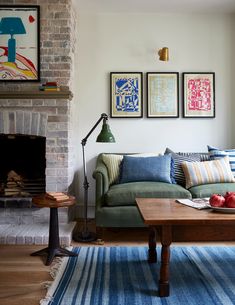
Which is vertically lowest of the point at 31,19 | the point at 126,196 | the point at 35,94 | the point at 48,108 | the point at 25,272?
the point at 25,272

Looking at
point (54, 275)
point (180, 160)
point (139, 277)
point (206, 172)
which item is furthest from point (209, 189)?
point (54, 275)

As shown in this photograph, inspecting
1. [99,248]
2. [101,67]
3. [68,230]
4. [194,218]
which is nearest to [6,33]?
[101,67]

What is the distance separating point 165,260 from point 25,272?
106 cm

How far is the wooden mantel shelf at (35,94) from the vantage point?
11.2 ft

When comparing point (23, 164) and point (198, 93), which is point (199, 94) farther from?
point (23, 164)

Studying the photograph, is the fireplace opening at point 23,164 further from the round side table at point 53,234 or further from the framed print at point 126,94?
the framed print at point 126,94

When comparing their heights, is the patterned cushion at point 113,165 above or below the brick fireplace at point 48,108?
below

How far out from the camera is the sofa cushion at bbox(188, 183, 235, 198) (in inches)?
127

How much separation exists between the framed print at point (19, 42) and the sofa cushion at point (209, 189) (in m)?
2.02

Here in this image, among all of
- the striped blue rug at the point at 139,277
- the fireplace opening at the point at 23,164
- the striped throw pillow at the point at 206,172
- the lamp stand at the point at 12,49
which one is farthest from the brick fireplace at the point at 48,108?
the striped throw pillow at the point at 206,172

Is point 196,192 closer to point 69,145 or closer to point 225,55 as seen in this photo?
point 69,145

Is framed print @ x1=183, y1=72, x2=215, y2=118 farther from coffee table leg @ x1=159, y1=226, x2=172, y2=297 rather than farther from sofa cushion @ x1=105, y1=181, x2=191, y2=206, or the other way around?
coffee table leg @ x1=159, y1=226, x2=172, y2=297

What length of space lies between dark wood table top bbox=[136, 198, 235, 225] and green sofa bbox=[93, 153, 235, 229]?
0.77m

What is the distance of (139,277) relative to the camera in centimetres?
229
